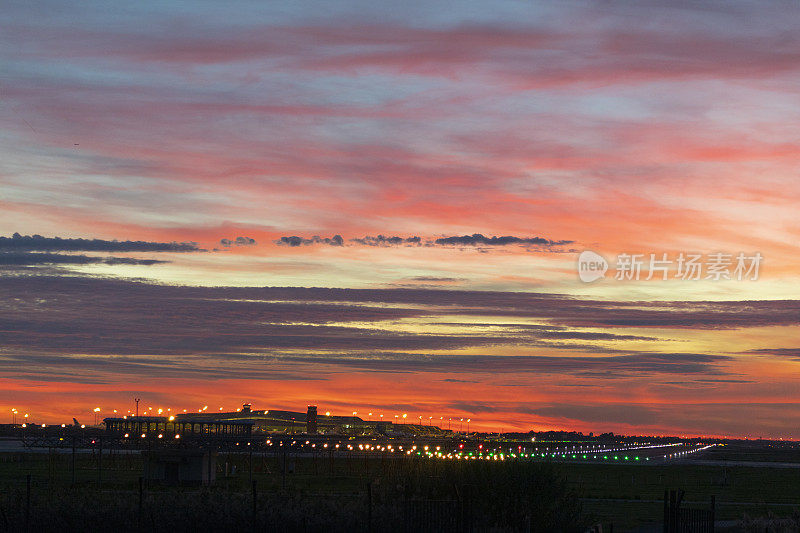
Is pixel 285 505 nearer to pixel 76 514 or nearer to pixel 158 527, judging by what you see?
pixel 158 527

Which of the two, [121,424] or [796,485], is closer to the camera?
[796,485]

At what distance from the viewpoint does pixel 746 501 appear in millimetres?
79062

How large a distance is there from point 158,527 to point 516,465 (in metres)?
15.3

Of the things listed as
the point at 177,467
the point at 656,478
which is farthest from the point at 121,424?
the point at 656,478

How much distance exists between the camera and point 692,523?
35.0m

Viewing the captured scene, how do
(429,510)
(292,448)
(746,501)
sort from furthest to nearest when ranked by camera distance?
(292,448), (746,501), (429,510)

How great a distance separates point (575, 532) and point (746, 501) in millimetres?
44729

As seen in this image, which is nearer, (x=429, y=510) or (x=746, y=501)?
(x=429, y=510)

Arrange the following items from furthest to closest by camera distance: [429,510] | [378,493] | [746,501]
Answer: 1. [746,501]
2. [378,493]
3. [429,510]

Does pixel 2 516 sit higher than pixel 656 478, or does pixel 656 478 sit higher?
pixel 2 516

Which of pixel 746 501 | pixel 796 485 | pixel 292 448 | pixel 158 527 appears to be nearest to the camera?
pixel 158 527

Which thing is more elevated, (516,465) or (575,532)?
(516,465)

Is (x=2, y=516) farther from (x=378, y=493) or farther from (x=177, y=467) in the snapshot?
(x=177, y=467)

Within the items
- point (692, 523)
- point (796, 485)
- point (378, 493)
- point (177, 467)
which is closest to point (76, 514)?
point (378, 493)
